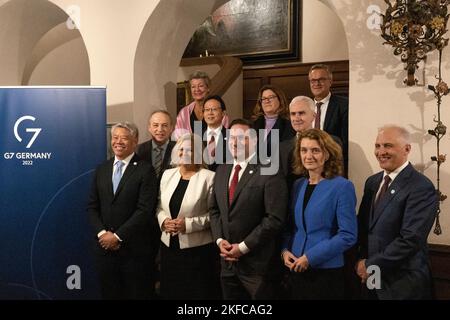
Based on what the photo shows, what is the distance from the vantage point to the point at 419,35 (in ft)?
8.96

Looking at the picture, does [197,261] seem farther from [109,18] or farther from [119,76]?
[109,18]

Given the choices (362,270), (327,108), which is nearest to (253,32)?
(327,108)

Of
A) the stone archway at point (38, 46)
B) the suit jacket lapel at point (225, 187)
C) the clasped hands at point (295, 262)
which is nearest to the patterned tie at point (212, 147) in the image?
the suit jacket lapel at point (225, 187)

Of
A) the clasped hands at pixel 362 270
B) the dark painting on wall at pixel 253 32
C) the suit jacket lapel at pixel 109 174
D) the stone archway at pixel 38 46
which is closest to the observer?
the clasped hands at pixel 362 270

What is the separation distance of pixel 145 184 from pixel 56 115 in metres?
1.00

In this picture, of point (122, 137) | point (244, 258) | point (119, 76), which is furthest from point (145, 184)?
point (119, 76)

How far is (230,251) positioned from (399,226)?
2.80ft

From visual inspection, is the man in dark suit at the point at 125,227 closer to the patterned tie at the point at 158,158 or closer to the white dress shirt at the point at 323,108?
the patterned tie at the point at 158,158

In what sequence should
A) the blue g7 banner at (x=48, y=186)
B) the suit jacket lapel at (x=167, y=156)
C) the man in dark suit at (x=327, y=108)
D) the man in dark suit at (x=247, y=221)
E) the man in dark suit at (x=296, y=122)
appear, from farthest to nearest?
the blue g7 banner at (x=48, y=186), the suit jacket lapel at (x=167, y=156), the man in dark suit at (x=327, y=108), the man in dark suit at (x=296, y=122), the man in dark suit at (x=247, y=221)

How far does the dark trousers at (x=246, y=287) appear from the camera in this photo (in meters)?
2.46

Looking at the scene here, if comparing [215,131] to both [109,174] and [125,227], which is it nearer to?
[109,174]

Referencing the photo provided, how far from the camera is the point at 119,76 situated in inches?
149

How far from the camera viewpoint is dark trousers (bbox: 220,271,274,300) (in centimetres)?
246

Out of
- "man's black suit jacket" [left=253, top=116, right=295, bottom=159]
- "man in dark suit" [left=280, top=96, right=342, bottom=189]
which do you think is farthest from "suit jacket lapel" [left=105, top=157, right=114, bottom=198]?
"man in dark suit" [left=280, top=96, right=342, bottom=189]
